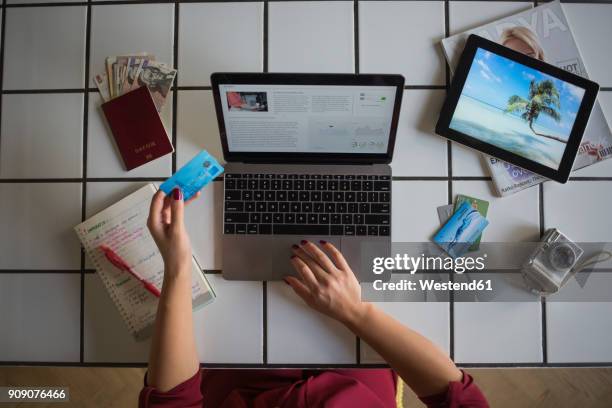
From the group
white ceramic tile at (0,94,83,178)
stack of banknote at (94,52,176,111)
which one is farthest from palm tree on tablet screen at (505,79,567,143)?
white ceramic tile at (0,94,83,178)

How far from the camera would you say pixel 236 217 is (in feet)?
2.83

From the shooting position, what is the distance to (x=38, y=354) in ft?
2.89

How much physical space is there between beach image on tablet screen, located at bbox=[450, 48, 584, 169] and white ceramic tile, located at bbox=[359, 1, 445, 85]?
101 mm

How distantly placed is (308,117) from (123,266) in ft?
1.71

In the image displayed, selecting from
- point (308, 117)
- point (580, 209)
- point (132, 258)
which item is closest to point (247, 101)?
point (308, 117)

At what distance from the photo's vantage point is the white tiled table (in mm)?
866

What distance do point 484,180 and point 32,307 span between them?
108 cm

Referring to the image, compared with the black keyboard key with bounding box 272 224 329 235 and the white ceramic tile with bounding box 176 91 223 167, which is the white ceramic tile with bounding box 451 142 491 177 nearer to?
the black keyboard key with bounding box 272 224 329 235

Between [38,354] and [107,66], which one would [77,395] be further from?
[107,66]

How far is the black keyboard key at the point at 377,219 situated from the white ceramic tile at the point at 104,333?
554mm

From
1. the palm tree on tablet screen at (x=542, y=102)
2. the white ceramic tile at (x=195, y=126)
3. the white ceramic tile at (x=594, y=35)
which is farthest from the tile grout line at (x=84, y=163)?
the white ceramic tile at (x=594, y=35)

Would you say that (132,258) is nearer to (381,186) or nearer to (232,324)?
(232,324)

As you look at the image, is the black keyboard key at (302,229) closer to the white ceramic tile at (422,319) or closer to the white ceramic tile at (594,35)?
the white ceramic tile at (422,319)

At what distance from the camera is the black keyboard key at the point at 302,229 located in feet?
2.81
